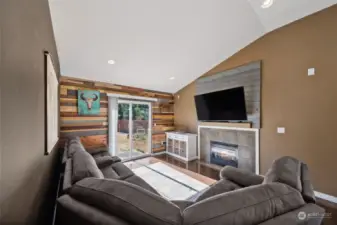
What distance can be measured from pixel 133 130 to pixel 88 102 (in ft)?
5.29

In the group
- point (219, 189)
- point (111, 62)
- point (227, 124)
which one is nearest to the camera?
point (219, 189)

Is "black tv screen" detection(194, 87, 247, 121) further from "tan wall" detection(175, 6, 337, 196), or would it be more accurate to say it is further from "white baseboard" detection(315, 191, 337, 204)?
"white baseboard" detection(315, 191, 337, 204)

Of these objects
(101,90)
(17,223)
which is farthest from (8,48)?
(101,90)

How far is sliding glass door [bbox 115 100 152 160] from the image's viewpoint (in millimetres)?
4828

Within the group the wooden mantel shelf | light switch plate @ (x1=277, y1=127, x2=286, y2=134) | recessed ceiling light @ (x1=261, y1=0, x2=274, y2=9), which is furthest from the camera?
the wooden mantel shelf

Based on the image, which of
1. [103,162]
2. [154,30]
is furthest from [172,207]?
[154,30]

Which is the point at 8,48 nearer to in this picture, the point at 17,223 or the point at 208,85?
the point at 17,223

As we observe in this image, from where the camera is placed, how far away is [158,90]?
18.4 ft

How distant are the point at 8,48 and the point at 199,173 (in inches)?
153

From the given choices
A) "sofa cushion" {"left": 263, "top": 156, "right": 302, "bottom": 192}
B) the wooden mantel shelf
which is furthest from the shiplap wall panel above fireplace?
"sofa cushion" {"left": 263, "top": 156, "right": 302, "bottom": 192}

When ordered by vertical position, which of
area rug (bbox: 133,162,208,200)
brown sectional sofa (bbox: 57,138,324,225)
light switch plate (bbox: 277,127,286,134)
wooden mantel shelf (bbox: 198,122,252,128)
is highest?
wooden mantel shelf (bbox: 198,122,252,128)

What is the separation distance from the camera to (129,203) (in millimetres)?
795

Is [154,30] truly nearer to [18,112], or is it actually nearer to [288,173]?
[18,112]

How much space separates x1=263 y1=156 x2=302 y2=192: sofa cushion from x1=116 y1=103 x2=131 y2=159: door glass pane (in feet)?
13.6
